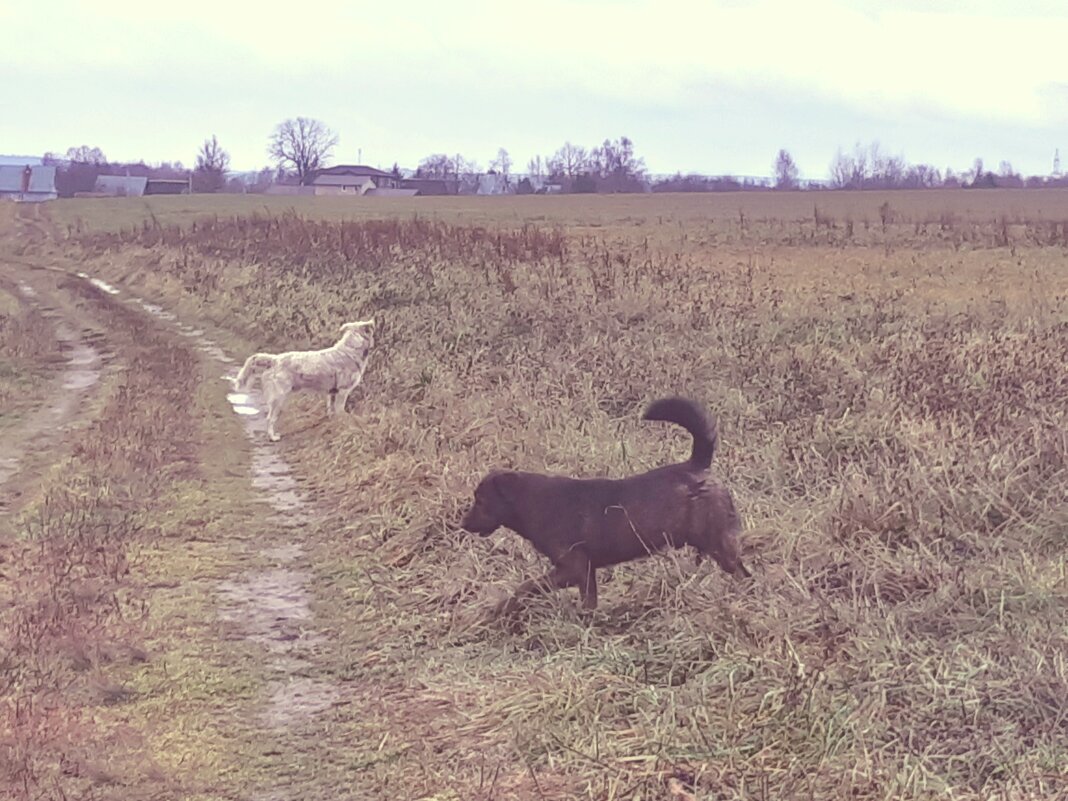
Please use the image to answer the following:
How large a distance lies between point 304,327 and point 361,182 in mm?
107624

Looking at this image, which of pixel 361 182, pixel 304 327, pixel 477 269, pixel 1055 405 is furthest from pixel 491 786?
pixel 361 182

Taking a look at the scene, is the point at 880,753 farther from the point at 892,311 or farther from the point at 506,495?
the point at 892,311

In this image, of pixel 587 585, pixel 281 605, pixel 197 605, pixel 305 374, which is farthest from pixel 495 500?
pixel 305 374

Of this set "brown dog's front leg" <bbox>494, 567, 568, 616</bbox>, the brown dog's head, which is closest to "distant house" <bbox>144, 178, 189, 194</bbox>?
the brown dog's head

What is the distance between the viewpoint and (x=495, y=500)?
6.02 metres

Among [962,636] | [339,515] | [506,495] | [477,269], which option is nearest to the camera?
[962,636]

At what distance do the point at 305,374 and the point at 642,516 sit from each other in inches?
264

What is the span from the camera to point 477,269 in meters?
19.4

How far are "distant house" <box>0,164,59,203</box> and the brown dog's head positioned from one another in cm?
12198

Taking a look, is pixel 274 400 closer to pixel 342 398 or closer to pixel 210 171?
pixel 342 398

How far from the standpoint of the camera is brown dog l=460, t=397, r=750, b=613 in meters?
5.68

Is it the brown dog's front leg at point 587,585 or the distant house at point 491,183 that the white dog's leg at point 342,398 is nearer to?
the brown dog's front leg at point 587,585

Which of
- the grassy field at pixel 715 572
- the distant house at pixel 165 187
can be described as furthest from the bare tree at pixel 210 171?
the grassy field at pixel 715 572

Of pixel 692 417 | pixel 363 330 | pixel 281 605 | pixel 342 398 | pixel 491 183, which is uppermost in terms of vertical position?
pixel 491 183
